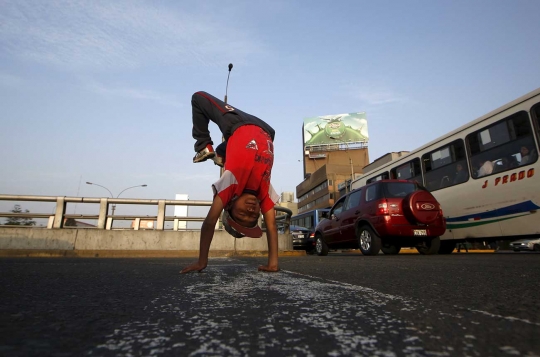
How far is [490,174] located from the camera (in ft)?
26.0

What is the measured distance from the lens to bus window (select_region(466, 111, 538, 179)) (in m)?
7.14

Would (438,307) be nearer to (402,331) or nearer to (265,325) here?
(402,331)

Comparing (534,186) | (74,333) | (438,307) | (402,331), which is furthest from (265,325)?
(534,186)

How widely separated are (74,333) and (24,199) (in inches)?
415

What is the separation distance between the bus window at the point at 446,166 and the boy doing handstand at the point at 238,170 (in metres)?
7.54

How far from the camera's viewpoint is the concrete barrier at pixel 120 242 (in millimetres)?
8586

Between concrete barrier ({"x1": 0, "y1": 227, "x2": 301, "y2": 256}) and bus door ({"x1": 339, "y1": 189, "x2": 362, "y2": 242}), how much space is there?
5.98 ft

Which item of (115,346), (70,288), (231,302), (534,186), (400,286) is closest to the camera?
(115,346)

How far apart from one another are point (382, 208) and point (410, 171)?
378 cm

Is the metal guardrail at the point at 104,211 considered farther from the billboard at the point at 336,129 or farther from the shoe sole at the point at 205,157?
the billboard at the point at 336,129

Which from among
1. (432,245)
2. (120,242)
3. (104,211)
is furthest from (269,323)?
(104,211)

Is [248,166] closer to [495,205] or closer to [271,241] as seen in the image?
[271,241]

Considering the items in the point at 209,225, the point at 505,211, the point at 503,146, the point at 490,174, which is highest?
the point at 503,146

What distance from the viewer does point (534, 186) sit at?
690 centimetres
